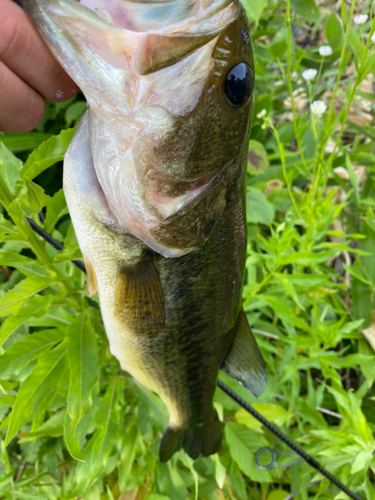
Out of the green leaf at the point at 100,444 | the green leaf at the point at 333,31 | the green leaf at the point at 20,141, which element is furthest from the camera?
the green leaf at the point at 333,31

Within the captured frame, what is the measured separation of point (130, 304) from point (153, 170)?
334mm

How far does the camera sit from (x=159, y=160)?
625 mm

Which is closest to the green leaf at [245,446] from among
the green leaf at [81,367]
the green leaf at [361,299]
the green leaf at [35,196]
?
the green leaf at [81,367]

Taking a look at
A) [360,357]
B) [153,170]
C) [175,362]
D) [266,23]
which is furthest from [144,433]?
[266,23]

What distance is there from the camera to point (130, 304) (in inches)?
→ 32.6

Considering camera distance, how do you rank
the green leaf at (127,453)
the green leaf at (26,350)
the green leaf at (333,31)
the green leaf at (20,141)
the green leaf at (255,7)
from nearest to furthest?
the green leaf at (26,350) → the green leaf at (127,453) → the green leaf at (255,7) → the green leaf at (20,141) → the green leaf at (333,31)

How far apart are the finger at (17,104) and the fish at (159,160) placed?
93 millimetres

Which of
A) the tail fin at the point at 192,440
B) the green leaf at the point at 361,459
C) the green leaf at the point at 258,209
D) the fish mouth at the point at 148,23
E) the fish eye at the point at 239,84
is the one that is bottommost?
the green leaf at the point at 361,459

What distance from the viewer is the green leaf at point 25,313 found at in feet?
2.85

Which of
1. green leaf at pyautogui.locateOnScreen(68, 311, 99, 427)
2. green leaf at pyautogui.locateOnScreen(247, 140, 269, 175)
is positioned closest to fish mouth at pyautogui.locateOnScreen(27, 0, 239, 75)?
green leaf at pyautogui.locateOnScreen(68, 311, 99, 427)

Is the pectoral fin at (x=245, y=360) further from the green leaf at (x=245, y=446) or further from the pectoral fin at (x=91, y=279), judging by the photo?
the green leaf at (x=245, y=446)

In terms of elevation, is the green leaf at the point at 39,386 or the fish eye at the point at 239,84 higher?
the fish eye at the point at 239,84

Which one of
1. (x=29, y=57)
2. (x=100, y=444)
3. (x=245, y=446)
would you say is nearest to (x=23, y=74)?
(x=29, y=57)

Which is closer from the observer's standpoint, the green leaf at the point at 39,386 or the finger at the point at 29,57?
the finger at the point at 29,57
